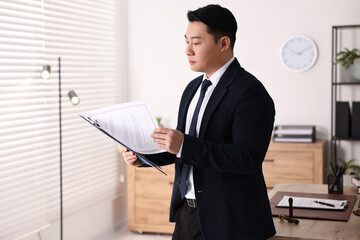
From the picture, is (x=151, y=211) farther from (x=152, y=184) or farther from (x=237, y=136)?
(x=237, y=136)

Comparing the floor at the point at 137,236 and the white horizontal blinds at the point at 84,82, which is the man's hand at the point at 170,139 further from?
the floor at the point at 137,236

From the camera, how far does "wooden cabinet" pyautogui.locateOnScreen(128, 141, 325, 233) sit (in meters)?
4.22

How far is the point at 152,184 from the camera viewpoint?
4.66 meters

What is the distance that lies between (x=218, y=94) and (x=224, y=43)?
20 cm

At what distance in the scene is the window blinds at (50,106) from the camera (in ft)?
11.1

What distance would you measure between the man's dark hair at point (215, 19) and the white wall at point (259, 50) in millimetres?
2975

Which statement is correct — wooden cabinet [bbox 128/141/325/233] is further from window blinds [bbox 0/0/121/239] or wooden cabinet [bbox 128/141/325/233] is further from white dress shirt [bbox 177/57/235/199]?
white dress shirt [bbox 177/57/235/199]

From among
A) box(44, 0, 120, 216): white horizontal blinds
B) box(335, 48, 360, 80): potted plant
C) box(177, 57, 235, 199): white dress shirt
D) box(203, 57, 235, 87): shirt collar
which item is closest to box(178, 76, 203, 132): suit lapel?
box(177, 57, 235, 199): white dress shirt

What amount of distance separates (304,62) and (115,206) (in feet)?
7.73

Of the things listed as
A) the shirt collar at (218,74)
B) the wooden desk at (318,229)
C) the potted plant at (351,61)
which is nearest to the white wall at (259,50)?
the potted plant at (351,61)

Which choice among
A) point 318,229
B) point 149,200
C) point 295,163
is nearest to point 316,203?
point 318,229

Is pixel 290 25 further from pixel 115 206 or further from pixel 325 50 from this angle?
pixel 115 206

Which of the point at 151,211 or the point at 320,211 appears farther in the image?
the point at 151,211

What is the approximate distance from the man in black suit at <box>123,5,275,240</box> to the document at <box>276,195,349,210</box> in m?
0.48
